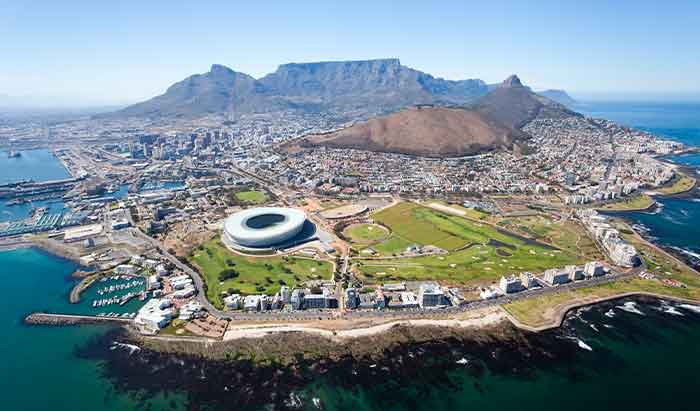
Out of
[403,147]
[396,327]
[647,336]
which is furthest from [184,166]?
[647,336]

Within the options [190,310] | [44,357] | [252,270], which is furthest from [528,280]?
[44,357]

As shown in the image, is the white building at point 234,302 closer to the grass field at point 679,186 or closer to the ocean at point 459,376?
the ocean at point 459,376

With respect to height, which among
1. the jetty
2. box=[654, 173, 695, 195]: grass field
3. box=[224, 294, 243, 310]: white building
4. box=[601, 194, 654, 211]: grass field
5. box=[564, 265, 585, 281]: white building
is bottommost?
the jetty

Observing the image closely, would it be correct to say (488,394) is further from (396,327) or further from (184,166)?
(184,166)

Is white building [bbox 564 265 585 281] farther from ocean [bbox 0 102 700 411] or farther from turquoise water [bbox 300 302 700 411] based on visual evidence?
turquoise water [bbox 300 302 700 411]

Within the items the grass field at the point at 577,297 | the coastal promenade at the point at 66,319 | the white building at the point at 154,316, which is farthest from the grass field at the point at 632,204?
the coastal promenade at the point at 66,319

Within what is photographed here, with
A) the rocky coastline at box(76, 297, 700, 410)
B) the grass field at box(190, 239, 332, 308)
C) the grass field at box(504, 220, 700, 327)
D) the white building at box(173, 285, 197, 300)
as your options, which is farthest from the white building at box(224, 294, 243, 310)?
the grass field at box(504, 220, 700, 327)
